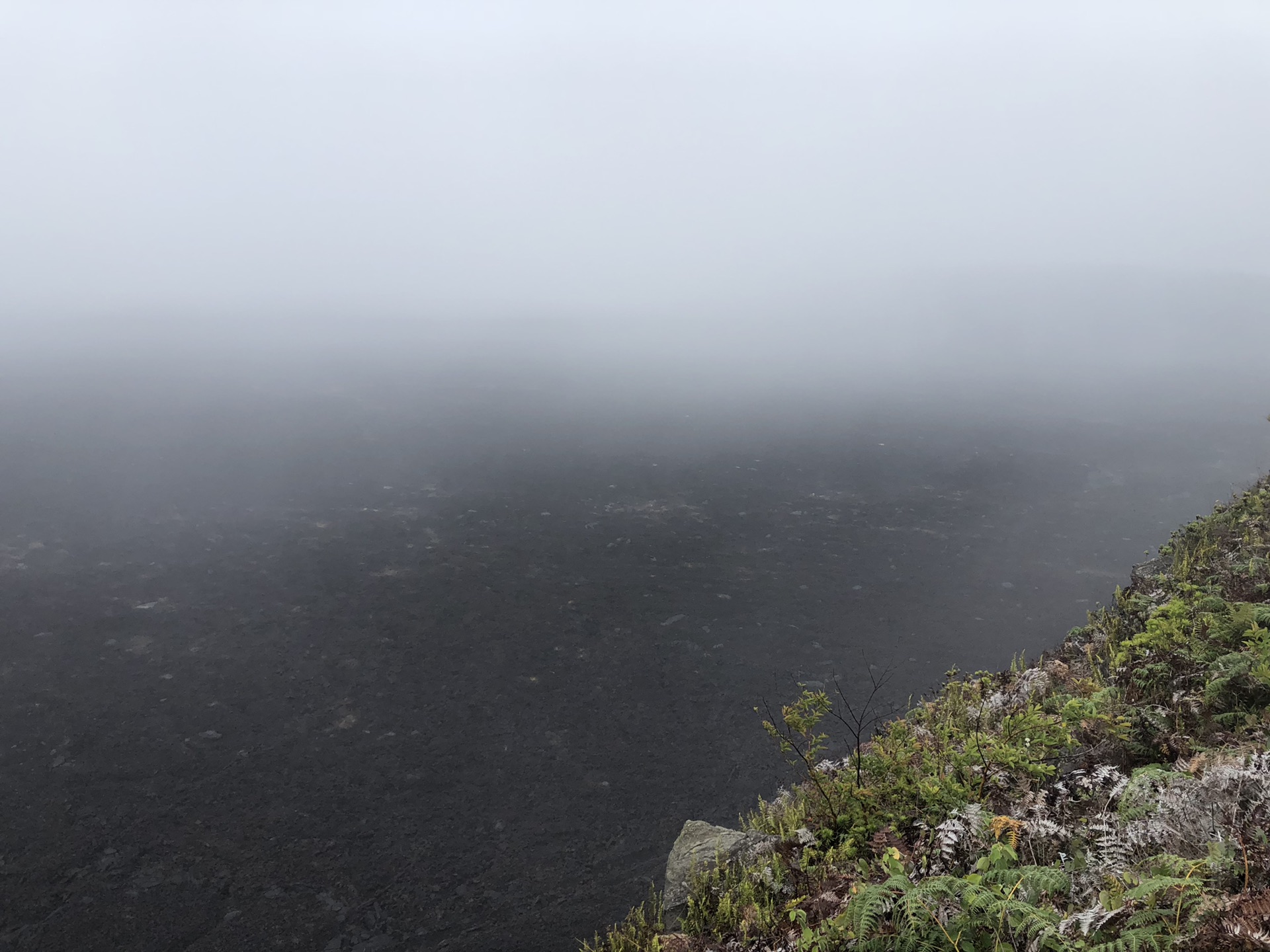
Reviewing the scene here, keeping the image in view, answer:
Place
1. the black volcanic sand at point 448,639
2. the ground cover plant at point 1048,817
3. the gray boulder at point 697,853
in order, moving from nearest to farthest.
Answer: the ground cover plant at point 1048,817 → the gray boulder at point 697,853 → the black volcanic sand at point 448,639

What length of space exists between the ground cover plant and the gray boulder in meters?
0.11

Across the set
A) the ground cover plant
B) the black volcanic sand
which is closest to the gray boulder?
the ground cover plant

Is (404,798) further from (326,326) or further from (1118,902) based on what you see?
(326,326)

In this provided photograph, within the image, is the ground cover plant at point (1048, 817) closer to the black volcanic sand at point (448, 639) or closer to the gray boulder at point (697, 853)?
the gray boulder at point (697, 853)

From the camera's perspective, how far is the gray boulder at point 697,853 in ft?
19.4

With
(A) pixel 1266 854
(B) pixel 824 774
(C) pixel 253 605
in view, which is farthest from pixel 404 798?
(A) pixel 1266 854

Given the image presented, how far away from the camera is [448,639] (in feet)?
35.9

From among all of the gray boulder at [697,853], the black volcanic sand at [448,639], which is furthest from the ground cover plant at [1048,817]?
the black volcanic sand at [448,639]

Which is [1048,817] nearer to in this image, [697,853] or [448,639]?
[697,853]

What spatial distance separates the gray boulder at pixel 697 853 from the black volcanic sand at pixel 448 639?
56 centimetres

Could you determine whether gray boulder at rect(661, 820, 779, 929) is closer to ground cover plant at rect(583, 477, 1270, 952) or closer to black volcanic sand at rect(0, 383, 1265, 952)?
ground cover plant at rect(583, 477, 1270, 952)

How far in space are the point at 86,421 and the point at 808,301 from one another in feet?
182

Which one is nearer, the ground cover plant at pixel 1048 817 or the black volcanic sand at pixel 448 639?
the ground cover plant at pixel 1048 817

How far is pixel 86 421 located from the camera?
872 inches
